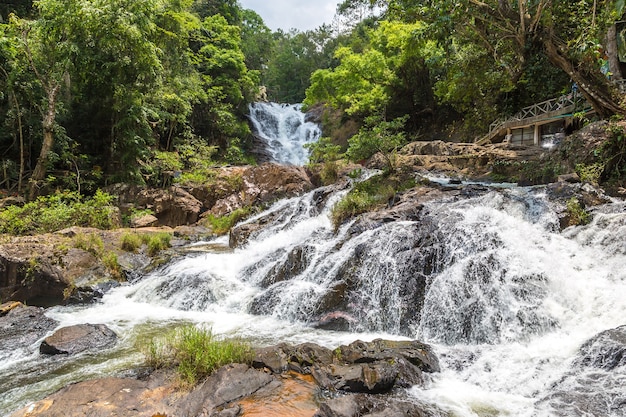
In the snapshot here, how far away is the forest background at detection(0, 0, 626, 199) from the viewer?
10.2 meters

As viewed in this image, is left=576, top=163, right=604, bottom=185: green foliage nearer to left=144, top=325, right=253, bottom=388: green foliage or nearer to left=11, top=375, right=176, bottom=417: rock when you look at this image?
left=144, top=325, right=253, bottom=388: green foliage

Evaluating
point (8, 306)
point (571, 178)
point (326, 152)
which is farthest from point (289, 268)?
point (326, 152)

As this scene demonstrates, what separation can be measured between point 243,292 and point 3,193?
441 inches

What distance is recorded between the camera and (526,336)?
214 inches

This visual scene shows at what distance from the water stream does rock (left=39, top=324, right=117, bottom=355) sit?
21 cm

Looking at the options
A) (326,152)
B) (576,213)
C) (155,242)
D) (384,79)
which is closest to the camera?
(576,213)

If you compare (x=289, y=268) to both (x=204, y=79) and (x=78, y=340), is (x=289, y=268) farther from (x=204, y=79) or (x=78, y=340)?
(x=204, y=79)

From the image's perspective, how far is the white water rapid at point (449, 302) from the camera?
4301mm

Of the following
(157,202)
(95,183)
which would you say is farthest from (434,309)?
(95,183)

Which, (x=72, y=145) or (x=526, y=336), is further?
(x=72, y=145)

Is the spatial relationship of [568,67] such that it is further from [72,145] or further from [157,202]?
Result: [72,145]

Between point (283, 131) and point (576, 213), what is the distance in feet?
85.8

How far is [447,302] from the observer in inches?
246

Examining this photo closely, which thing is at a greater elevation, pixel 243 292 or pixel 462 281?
pixel 462 281
